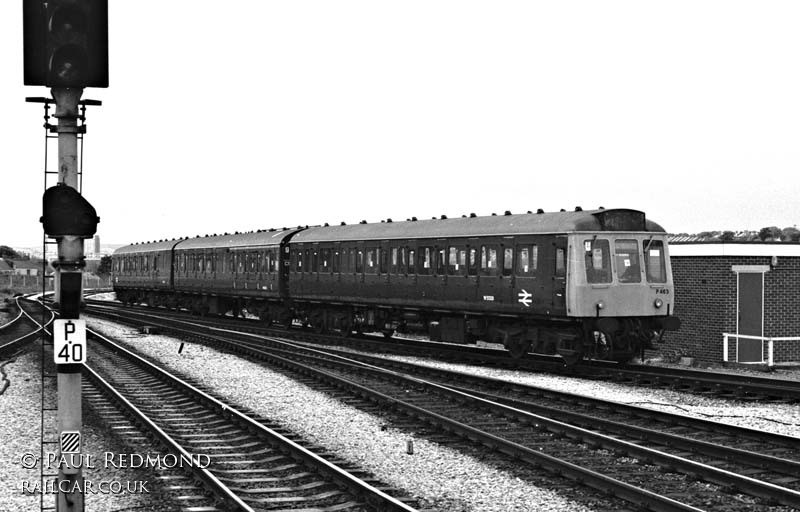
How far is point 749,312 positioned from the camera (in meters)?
21.8

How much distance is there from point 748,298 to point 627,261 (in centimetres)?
449

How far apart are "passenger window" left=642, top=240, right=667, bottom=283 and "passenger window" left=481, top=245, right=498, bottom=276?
3317 mm

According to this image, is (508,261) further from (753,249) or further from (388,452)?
(388,452)

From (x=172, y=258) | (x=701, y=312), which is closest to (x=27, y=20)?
(x=701, y=312)

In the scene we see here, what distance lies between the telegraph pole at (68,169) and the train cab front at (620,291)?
43.2 ft

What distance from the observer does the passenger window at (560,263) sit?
18641 mm

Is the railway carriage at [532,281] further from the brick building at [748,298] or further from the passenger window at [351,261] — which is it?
the brick building at [748,298]

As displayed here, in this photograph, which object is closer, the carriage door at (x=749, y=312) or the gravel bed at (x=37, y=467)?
the gravel bed at (x=37, y=467)

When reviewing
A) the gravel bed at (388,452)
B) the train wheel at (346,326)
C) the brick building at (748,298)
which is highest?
the brick building at (748,298)

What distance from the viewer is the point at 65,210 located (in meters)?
6.23

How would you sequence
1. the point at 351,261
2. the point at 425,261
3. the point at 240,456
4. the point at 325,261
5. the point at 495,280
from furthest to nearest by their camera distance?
1. the point at 325,261
2. the point at 351,261
3. the point at 425,261
4. the point at 495,280
5. the point at 240,456

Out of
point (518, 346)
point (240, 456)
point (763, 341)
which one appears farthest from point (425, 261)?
point (240, 456)

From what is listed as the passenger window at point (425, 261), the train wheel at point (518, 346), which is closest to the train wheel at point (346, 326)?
the passenger window at point (425, 261)

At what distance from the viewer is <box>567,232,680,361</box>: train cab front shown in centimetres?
1841
